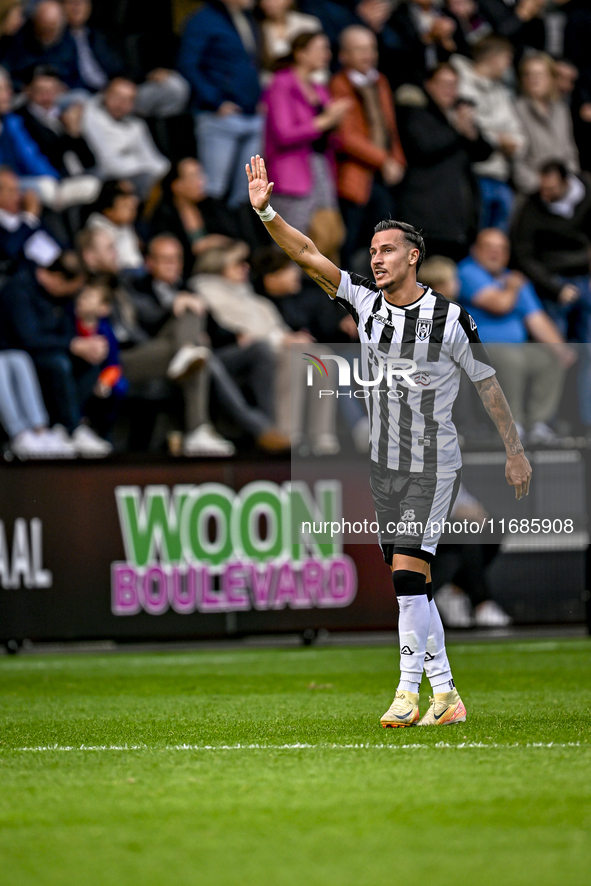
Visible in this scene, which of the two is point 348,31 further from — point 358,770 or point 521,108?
point 358,770

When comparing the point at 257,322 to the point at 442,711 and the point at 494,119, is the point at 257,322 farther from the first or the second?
the point at 442,711

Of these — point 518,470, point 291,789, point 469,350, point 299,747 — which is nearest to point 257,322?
point 469,350

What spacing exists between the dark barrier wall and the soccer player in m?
4.72

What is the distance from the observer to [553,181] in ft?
49.3

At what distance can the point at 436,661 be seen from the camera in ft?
19.0

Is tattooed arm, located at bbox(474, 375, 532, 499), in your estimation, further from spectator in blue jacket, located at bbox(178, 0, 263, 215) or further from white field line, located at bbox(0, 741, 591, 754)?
spectator in blue jacket, located at bbox(178, 0, 263, 215)

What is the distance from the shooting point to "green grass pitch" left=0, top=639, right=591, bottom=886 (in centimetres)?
329

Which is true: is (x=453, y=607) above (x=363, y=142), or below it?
below

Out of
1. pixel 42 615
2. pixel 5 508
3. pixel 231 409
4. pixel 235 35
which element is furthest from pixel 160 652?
pixel 235 35

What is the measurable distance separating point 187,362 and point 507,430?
6.58 m

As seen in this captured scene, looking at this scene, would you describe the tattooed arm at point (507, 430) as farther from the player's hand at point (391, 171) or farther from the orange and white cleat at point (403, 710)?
the player's hand at point (391, 171)

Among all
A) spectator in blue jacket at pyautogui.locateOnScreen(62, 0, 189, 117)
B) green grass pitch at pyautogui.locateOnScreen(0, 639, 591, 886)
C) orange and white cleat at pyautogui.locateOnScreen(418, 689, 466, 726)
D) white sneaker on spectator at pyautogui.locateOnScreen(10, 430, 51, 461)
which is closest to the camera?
green grass pitch at pyautogui.locateOnScreen(0, 639, 591, 886)

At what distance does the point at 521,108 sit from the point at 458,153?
1541 mm

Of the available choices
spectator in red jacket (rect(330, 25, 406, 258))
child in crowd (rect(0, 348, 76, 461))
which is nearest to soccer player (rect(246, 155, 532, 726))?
child in crowd (rect(0, 348, 76, 461))
